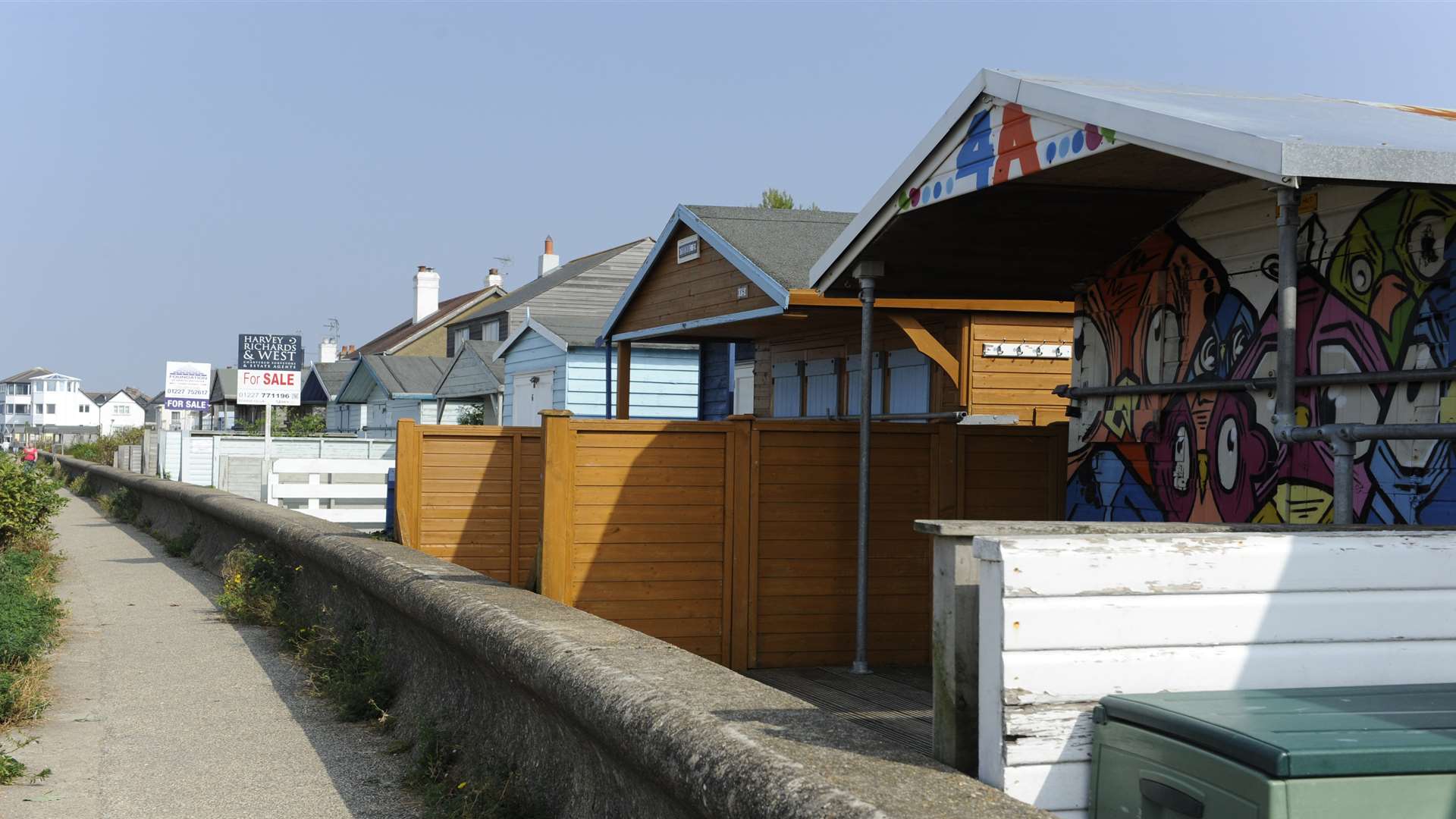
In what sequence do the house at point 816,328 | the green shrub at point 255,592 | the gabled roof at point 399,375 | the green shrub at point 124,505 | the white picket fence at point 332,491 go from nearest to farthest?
the green shrub at point 255,592 < the house at point 816,328 < the white picket fence at point 332,491 < the green shrub at point 124,505 < the gabled roof at point 399,375

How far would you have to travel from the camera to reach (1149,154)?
669 cm

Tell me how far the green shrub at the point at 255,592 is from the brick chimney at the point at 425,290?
5447 centimetres

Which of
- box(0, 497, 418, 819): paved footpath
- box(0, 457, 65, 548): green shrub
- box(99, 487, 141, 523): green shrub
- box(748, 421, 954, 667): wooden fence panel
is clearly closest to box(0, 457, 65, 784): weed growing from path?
box(0, 457, 65, 548): green shrub

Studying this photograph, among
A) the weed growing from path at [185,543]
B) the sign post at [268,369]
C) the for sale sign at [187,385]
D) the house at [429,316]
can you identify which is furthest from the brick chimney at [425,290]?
the weed growing from path at [185,543]

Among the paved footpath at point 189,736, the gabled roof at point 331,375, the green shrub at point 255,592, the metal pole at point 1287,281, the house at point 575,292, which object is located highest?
the house at point 575,292

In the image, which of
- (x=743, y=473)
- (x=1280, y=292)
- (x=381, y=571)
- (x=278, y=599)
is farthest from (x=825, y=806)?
(x=278, y=599)

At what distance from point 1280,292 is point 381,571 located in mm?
5106

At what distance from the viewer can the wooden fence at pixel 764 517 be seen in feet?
30.8

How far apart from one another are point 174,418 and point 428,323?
29168mm

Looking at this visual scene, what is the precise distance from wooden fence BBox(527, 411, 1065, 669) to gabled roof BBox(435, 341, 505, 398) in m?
22.5

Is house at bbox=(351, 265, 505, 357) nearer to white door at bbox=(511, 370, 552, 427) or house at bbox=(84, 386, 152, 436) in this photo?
white door at bbox=(511, 370, 552, 427)

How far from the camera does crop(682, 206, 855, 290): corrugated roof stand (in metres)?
12.8

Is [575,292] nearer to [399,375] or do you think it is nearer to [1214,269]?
[399,375]

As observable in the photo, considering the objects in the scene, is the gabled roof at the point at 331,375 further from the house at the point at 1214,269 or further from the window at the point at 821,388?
the house at the point at 1214,269
